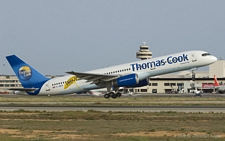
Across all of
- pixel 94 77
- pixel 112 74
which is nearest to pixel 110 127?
pixel 94 77

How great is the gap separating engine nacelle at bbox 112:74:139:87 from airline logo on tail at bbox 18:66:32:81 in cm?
1208

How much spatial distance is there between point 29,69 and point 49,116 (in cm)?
2725

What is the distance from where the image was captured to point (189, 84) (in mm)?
145625

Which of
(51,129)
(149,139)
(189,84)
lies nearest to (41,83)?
(51,129)

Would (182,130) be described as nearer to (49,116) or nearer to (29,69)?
(49,116)

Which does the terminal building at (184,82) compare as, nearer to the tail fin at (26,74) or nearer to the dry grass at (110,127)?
the tail fin at (26,74)

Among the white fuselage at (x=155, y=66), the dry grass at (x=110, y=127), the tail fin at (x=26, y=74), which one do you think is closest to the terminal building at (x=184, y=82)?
the tail fin at (x=26, y=74)

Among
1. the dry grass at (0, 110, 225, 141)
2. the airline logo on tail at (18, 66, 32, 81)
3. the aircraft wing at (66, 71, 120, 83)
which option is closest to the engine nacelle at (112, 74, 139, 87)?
the aircraft wing at (66, 71, 120, 83)

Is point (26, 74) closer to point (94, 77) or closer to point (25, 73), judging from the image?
point (25, 73)

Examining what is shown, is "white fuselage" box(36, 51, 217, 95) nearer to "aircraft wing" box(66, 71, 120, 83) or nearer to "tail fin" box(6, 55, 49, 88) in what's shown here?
"aircraft wing" box(66, 71, 120, 83)

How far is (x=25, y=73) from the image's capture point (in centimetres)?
6197

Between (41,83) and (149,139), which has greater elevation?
(41,83)

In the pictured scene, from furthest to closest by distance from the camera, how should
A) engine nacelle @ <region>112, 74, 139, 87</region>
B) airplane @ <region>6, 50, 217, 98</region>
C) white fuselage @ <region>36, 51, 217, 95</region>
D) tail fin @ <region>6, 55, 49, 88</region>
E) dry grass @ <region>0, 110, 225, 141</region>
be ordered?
tail fin @ <region>6, 55, 49, 88</region> < engine nacelle @ <region>112, 74, 139, 87</region> < airplane @ <region>6, 50, 217, 98</region> < white fuselage @ <region>36, 51, 217, 95</region> < dry grass @ <region>0, 110, 225, 141</region>

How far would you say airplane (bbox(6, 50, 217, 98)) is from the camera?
55.1 metres
